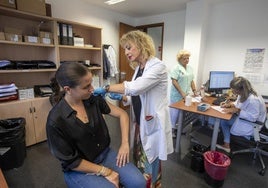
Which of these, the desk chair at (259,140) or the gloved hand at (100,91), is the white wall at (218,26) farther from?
the gloved hand at (100,91)

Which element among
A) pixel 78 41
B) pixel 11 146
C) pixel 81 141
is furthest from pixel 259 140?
pixel 78 41

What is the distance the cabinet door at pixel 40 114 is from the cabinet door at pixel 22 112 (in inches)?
2.2

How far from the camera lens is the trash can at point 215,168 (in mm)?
1772

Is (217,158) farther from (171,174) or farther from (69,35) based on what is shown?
(69,35)

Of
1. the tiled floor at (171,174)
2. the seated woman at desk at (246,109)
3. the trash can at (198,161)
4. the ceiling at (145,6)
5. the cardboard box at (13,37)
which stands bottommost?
the tiled floor at (171,174)

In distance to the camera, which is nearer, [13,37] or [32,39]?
[13,37]

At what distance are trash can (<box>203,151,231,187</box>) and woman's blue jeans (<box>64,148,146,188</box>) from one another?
3.54 ft

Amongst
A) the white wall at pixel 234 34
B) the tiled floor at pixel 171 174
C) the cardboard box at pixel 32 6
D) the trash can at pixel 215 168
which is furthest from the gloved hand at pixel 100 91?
the white wall at pixel 234 34

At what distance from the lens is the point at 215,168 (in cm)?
178

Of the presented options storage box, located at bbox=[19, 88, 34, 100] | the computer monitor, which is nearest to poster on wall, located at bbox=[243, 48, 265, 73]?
the computer monitor

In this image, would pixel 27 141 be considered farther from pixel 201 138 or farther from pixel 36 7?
pixel 201 138

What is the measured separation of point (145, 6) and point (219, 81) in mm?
2178

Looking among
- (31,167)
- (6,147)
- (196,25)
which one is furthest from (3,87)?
(196,25)

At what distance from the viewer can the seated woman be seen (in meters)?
1.00
